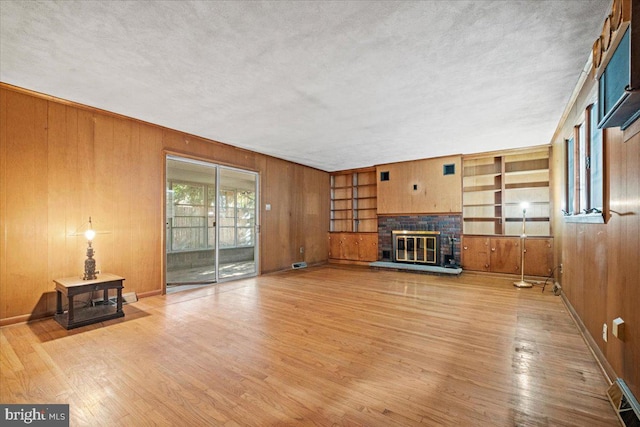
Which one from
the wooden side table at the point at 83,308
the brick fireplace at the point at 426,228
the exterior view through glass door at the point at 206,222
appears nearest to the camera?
the wooden side table at the point at 83,308

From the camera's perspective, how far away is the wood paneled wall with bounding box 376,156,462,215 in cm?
658

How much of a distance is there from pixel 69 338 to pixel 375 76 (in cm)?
406

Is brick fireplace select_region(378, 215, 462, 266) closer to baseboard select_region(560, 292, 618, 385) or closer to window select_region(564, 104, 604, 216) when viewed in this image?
window select_region(564, 104, 604, 216)

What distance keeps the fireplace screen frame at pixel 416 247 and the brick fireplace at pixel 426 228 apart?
0.26ft

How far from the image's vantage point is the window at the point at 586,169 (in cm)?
244

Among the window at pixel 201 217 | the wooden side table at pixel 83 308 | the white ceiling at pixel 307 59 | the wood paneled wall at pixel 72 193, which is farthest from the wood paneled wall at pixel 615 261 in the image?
the window at pixel 201 217

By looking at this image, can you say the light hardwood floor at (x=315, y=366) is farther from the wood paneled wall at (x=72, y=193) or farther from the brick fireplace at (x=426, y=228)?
the brick fireplace at (x=426, y=228)

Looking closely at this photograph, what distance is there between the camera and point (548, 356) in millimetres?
2412

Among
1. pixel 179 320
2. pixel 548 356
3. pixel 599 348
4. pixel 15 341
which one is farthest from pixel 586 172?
pixel 15 341

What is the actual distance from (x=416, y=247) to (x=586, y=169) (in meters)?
4.31

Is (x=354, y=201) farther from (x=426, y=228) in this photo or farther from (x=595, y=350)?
(x=595, y=350)

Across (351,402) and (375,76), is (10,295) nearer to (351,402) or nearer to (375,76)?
(351,402)

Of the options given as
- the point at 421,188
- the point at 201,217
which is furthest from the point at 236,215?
the point at 421,188

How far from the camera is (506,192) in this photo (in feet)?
20.6
